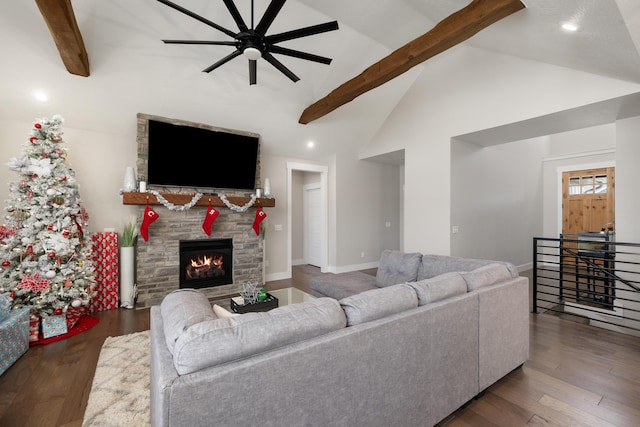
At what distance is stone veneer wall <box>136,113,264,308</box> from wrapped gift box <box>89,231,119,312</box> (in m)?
0.28

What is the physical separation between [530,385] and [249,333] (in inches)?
91.5

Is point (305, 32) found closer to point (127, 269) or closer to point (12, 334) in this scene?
point (12, 334)

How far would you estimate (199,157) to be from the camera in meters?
4.59

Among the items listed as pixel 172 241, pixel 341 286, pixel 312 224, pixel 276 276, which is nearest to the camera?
pixel 341 286

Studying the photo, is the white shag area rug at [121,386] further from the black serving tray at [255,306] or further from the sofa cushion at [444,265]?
the sofa cushion at [444,265]

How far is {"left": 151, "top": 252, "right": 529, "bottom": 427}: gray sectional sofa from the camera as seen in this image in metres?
1.07

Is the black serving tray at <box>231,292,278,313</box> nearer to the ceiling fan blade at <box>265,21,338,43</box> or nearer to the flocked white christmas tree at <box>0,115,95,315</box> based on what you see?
the flocked white christmas tree at <box>0,115,95,315</box>

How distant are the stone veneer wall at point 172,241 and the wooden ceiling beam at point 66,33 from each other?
0.95 metres

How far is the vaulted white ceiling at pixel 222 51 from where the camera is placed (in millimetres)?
2752

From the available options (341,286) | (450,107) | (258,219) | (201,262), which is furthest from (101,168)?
(450,107)

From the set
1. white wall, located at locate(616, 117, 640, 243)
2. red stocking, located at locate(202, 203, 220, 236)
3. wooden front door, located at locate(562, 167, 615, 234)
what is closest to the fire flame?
red stocking, located at locate(202, 203, 220, 236)

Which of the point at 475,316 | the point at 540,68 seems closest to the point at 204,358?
the point at 475,316

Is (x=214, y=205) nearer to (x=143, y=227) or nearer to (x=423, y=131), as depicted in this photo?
(x=143, y=227)

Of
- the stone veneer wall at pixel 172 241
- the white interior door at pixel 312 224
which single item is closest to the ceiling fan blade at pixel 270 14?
the stone veneer wall at pixel 172 241
